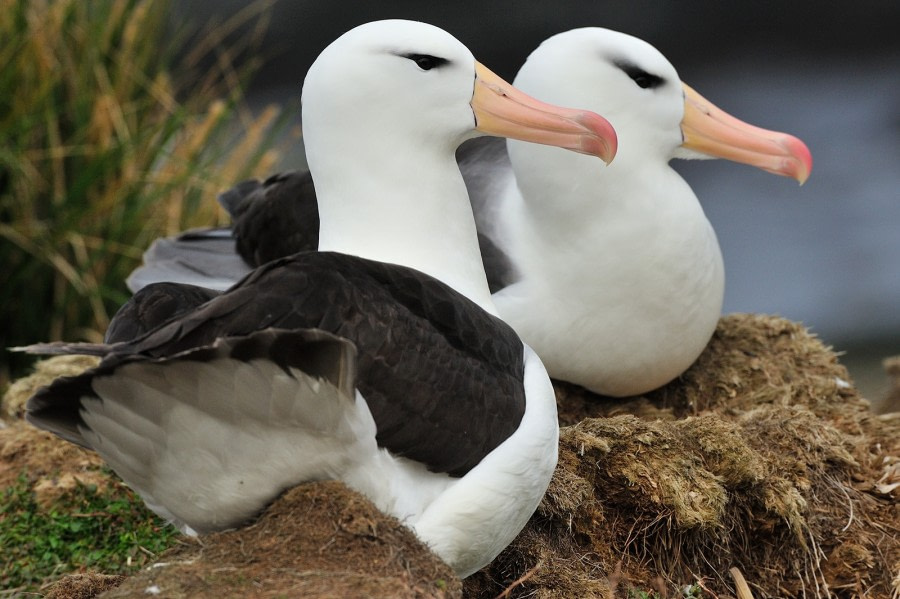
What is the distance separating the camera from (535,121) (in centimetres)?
400

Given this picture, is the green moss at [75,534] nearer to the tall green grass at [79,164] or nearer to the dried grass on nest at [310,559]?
the dried grass on nest at [310,559]

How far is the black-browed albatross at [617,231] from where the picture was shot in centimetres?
515

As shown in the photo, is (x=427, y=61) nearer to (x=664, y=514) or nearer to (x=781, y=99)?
(x=664, y=514)

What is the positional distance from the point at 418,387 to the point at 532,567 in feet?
2.99

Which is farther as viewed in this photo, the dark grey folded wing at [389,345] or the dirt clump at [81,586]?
the dirt clump at [81,586]

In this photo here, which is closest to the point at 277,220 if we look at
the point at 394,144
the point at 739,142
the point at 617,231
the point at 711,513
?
the point at 617,231

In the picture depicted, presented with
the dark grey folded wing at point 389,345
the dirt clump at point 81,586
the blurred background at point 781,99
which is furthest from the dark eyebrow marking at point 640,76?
the blurred background at point 781,99

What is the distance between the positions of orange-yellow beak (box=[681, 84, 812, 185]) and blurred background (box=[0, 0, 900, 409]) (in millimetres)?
1827

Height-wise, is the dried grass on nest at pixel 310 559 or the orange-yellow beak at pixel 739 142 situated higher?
the orange-yellow beak at pixel 739 142

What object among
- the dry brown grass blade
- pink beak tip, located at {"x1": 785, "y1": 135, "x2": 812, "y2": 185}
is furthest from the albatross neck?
pink beak tip, located at {"x1": 785, "y1": 135, "x2": 812, "y2": 185}

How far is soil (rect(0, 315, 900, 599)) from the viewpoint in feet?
10.1

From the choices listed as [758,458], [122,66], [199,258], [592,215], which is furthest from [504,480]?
[122,66]

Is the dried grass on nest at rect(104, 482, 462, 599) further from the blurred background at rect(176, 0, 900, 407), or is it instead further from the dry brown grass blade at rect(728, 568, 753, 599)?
the blurred background at rect(176, 0, 900, 407)

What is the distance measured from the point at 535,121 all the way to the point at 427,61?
15.9 inches
